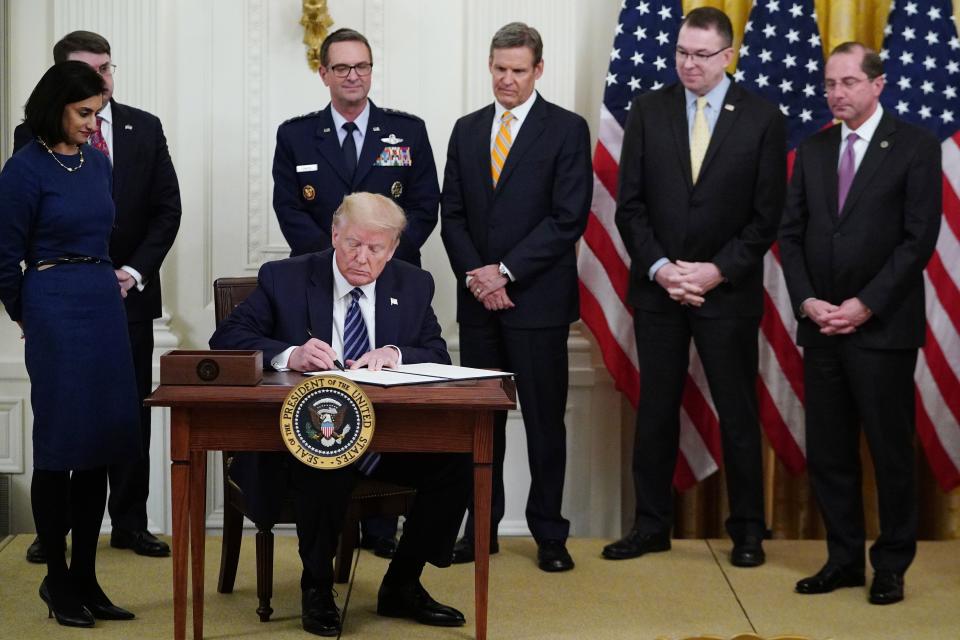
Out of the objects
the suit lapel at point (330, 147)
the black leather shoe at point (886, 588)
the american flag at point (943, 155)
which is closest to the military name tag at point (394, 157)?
the suit lapel at point (330, 147)

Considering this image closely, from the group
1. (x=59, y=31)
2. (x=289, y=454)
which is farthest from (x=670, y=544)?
(x=59, y=31)

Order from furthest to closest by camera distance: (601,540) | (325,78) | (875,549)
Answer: (601,540) < (325,78) < (875,549)

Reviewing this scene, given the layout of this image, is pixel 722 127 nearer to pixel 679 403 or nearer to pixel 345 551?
pixel 679 403

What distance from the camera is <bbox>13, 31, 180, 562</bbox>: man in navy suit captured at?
4746mm

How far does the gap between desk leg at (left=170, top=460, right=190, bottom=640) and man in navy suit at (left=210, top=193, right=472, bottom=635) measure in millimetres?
275

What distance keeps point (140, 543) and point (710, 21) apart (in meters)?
2.88

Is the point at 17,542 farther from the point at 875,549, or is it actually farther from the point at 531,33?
the point at 875,549

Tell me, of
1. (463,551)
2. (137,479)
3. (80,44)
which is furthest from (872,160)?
(137,479)

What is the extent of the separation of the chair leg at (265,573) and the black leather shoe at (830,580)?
1.83m

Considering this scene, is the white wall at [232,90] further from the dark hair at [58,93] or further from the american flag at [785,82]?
the dark hair at [58,93]

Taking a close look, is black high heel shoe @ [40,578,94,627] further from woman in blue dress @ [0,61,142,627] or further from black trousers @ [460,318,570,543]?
black trousers @ [460,318,570,543]

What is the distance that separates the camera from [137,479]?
4922 mm

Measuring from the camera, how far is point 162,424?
212 inches

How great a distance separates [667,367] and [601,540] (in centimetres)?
82
